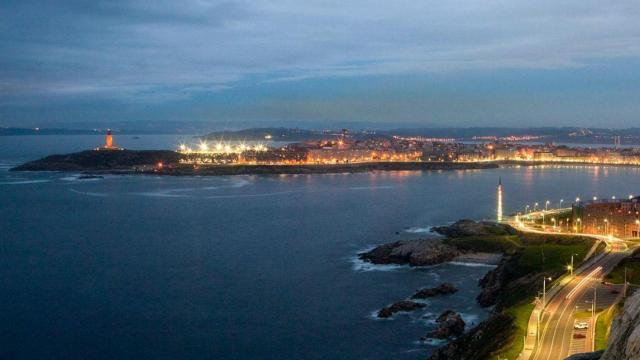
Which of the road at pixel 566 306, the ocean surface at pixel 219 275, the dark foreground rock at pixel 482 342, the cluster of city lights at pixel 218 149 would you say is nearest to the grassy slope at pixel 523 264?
the dark foreground rock at pixel 482 342

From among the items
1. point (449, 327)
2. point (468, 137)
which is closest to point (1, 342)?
point (449, 327)

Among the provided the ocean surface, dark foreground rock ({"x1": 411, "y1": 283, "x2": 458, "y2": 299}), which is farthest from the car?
dark foreground rock ({"x1": 411, "y1": 283, "x2": 458, "y2": 299})

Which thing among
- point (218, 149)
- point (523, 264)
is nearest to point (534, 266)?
point (523, 264)

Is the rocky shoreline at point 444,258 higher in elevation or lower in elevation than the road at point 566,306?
lower

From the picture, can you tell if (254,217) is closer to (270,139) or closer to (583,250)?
(583,250)

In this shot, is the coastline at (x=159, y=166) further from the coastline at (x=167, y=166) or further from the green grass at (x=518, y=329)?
the green grass at (x=518, y=329)

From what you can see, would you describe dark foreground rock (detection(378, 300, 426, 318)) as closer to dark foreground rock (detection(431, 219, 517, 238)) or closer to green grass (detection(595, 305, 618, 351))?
green grass (detection(595, 305, 618, 351))

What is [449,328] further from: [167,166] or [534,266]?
[167,166]
